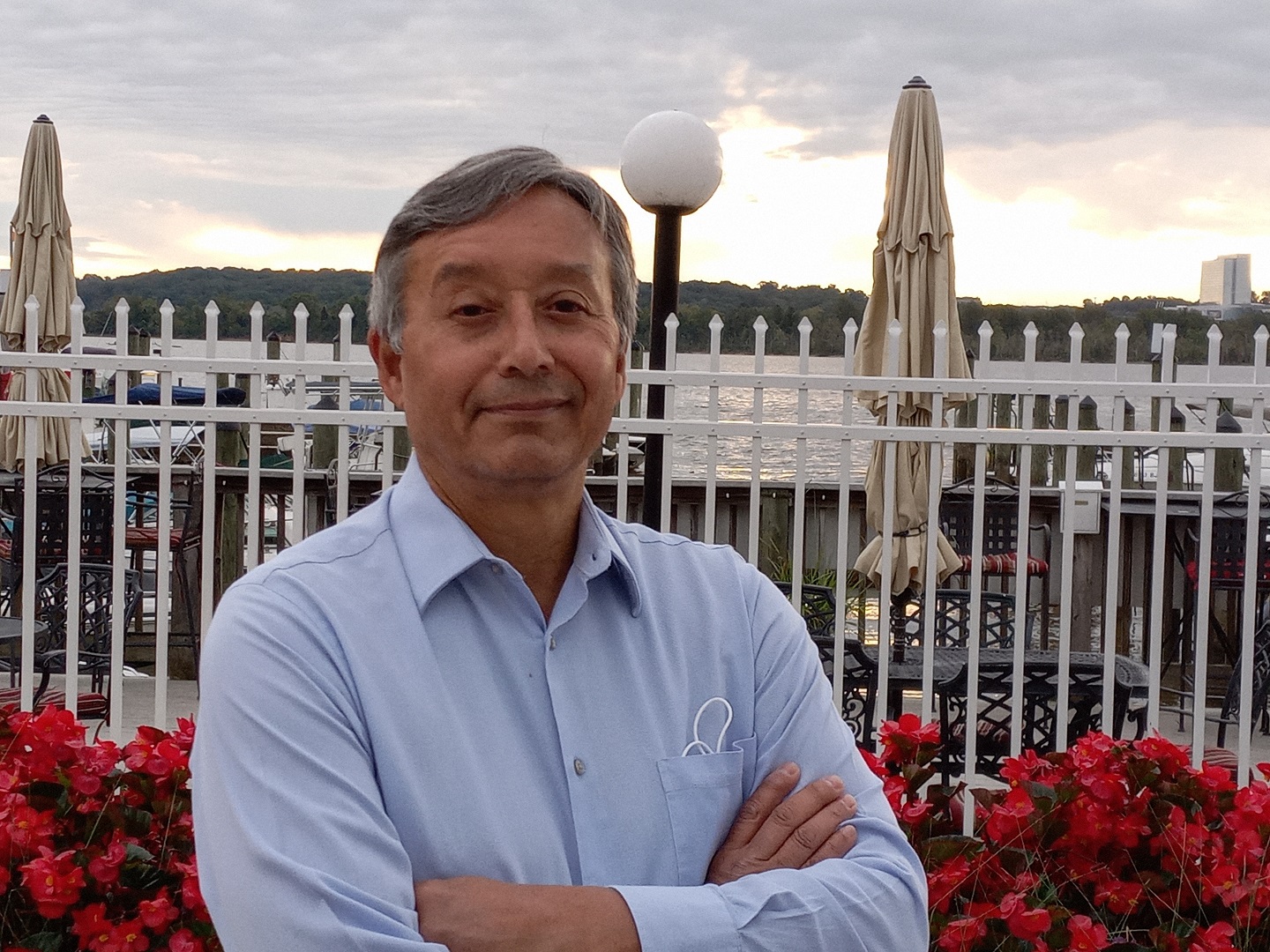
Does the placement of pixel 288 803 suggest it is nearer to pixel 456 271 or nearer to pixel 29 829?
pixel 456 271

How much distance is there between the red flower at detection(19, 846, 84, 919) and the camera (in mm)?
2172

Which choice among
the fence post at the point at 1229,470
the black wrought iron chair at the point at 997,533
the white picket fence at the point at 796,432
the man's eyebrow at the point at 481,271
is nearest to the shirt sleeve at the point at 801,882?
the man's eyebrow at the point at 481,271

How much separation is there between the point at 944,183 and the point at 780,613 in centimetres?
497

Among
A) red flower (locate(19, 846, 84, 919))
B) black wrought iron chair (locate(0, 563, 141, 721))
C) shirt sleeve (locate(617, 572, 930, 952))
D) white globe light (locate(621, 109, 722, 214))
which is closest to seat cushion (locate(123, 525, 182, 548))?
black wrought iron chair (locate(0, 563, 141, 721))

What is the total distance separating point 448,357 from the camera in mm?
1532

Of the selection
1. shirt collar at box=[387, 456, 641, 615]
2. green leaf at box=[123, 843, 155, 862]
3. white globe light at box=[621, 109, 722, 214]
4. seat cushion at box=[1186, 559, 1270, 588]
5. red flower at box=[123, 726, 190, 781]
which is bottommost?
green leaf at box=[123, 843, 155, 862]

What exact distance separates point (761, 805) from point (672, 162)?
9.56 ft

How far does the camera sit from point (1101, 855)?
2.55 meters

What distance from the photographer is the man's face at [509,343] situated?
1.52 meters

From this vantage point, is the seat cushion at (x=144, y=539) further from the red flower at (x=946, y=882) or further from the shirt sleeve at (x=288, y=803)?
the shirt sleeve at (x=288, y=803)

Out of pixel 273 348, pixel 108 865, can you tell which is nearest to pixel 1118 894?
pixel 108 865

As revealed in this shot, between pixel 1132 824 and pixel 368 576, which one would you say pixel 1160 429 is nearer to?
pixel 1132 824

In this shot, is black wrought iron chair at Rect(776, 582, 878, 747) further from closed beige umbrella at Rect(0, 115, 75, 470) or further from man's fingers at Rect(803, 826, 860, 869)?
closed beige umbrella at Rect(0, 115, 75, 470)

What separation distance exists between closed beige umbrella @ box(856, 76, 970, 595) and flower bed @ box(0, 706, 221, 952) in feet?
12.6
